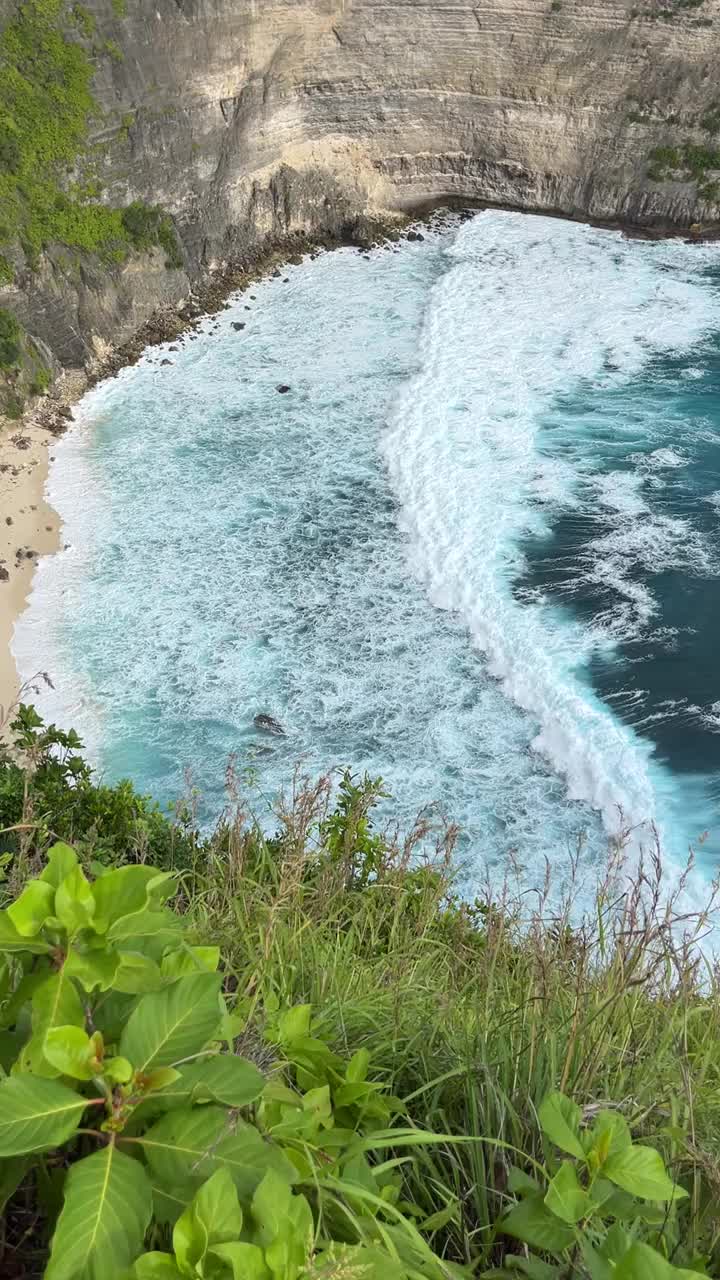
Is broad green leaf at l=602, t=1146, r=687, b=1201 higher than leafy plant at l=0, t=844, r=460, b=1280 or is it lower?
lower

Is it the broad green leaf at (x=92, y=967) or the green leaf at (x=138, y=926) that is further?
the green leaf at (x=138, y=926)

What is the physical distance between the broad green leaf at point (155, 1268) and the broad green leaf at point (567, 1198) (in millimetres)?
952

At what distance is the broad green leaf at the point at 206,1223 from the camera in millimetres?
1958

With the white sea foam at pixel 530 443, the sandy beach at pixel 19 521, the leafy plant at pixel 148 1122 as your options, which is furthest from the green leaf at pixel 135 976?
the sandy beach at pixel 19 521

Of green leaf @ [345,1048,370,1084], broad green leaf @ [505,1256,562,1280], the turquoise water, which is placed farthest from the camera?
the turquoise water

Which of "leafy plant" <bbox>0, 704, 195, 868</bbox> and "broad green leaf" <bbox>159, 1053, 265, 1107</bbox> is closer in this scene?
"broad green leaf" <bbox>159, 1053, 265, 1107</bbox>

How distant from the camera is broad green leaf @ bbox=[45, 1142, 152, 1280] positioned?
1922 millimetres

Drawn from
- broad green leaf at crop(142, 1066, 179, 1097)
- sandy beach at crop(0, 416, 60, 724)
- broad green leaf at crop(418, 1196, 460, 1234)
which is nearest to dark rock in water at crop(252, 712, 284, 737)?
sandy beach at crop(0, 416, 60, 724)

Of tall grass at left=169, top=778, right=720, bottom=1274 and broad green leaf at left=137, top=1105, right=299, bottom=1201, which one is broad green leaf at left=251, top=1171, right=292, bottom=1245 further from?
tall grass at left=169, top=778, right=720, bottom=1274

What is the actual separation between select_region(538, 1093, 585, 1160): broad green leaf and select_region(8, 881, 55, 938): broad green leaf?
1375 millimetres

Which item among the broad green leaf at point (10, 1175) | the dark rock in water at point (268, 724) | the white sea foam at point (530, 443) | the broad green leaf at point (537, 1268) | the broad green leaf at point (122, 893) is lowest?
the dark rock in water at point (268, 724)

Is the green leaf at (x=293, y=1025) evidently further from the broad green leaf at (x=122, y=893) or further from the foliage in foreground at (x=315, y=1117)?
the broad green leaf at (x=122, y=893)

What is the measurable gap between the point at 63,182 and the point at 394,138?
14.1 metres

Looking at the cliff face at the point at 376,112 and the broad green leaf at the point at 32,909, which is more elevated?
the cliff face at the point at 376,112
